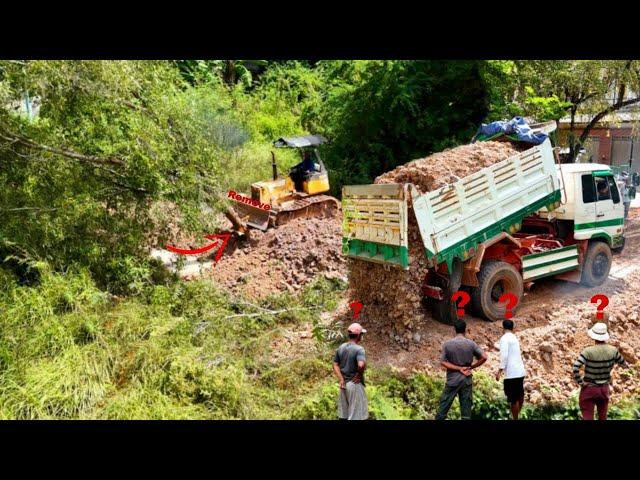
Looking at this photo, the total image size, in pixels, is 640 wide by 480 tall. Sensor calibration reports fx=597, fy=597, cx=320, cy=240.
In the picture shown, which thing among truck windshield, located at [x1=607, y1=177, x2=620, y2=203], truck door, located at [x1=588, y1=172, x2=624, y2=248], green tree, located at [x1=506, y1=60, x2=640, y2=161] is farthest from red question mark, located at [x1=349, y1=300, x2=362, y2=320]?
green tree, located at [x1=506, y1=60, x2=640, y2=161]

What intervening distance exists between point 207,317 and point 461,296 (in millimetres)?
3512

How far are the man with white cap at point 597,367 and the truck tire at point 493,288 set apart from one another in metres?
2.32

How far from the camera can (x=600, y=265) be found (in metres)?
9.33

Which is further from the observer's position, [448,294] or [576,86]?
[576,86]

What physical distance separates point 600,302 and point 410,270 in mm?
3123

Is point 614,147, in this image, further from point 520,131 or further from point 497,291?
point 497,291

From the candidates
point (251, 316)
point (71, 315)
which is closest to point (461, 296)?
point (251, 316)

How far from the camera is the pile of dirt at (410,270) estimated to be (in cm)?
718

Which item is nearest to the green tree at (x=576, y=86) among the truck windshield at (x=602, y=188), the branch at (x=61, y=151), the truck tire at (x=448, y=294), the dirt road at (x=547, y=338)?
the truck windshield at (x=602, y=188)

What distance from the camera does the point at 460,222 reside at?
7285 mm

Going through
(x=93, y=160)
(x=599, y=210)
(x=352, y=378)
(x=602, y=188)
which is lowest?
(x=352, y=378)

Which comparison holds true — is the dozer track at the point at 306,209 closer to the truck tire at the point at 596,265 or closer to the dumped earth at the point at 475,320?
the dumped earth at the point at 475,320

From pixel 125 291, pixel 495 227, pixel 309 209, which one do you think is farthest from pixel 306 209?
pixel 495 227

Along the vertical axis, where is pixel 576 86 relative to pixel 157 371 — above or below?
above
